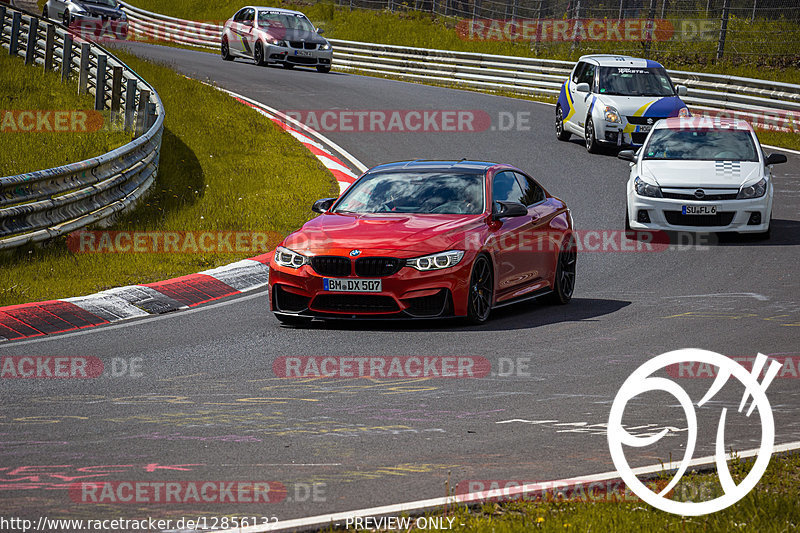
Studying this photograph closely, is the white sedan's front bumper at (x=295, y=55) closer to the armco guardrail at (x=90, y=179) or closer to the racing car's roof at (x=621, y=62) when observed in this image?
the armco guardrail at (x=90, y=179)

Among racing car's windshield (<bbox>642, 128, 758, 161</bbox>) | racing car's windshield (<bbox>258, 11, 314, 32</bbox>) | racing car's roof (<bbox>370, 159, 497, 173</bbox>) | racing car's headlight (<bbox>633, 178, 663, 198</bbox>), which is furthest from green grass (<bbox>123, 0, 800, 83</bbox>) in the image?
racing car's roof (<bbox>370, 159, 497, 173</bbox>)

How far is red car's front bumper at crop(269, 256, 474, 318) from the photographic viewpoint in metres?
10.0

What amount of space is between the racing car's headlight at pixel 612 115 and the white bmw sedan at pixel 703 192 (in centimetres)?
606

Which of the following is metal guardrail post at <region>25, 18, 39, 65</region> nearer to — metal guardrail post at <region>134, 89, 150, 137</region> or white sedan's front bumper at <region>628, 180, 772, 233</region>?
metal guardrail post at <region>134, 89, 150, 137</region>

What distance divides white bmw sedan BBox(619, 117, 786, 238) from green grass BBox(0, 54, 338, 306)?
15.7 ft

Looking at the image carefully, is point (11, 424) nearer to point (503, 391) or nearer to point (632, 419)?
point (503, 391)

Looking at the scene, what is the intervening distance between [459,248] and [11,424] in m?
4.51

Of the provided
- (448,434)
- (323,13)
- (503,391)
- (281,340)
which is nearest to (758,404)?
(503,391)

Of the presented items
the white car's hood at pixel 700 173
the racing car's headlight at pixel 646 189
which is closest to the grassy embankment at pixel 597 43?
the white car's hood at pixel 700 173

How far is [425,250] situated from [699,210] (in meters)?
6.97

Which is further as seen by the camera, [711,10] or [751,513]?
[711,10]

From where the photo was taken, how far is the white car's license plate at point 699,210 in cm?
1581

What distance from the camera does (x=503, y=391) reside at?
780 cm

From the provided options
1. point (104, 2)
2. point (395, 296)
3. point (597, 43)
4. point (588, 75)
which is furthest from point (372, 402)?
point (104, 2)
